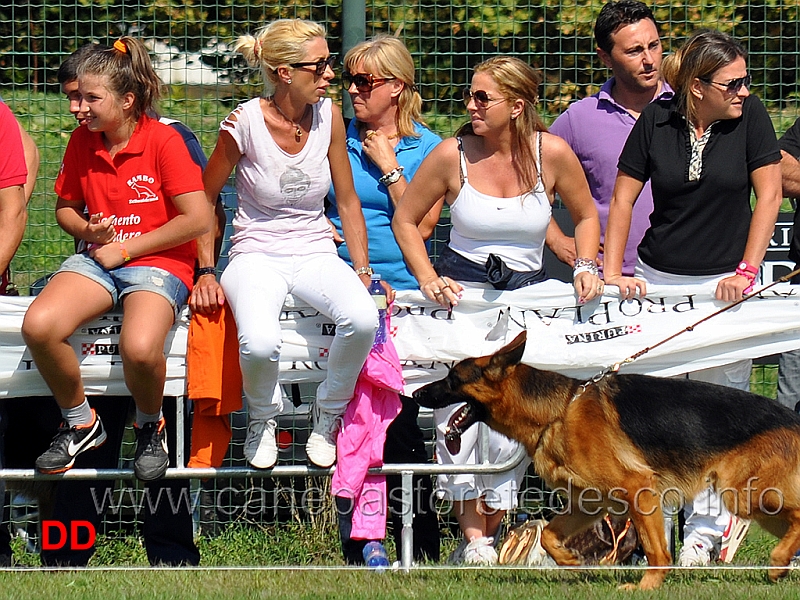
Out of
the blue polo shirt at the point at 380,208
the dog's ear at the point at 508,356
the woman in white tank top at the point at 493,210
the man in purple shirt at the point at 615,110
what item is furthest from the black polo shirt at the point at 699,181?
the blue polo shirt at the point at 380,208

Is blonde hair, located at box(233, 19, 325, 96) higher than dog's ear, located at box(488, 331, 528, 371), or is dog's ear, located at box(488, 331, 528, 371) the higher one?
blonde hair, located at box(233, 19, 325, 96)

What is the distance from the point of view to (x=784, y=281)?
542cm

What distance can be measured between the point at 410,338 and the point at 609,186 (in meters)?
1.36

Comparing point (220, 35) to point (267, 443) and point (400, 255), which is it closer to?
point (400, 255)

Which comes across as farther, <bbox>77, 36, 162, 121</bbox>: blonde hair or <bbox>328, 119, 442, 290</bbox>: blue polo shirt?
<bbox>328, 119, 442, 290</bbox>: blue polo shirt

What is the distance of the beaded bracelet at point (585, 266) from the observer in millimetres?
5438

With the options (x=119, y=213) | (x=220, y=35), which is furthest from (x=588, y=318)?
(x=220, y=35)

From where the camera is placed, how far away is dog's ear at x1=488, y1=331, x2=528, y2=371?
16.8 ft

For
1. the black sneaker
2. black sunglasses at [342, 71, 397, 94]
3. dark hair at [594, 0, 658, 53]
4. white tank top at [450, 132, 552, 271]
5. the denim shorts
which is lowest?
the black sneaker

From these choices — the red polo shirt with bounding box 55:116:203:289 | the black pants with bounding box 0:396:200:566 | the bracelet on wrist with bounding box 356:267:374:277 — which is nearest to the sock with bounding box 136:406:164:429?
the black pants with bounding box 0:396:200:566

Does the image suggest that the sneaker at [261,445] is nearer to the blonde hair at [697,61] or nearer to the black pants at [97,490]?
the black pants at [97,490]

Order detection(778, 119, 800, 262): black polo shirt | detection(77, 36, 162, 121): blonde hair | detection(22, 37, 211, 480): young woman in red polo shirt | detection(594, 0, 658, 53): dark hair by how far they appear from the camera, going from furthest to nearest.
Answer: detection(594, 0, 658, 53): dark hair → detection(778, 119, 800, 262): black polo shirt → detection(77, 36, 162, 121): blonde hair → detection(22, 37, 211, 480): young woman in red polo shirt

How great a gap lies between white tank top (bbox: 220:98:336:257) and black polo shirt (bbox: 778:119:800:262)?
7.66 feet

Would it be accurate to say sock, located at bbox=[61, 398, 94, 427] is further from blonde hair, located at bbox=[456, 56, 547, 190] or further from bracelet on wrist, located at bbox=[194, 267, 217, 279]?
blonde hair, located at bbox=[456, 56, 547, 190]
